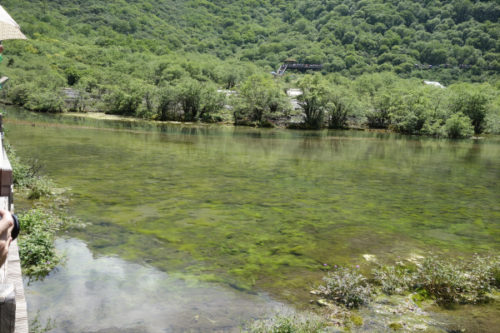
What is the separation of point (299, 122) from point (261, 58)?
354ft

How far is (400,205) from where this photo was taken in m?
16.6

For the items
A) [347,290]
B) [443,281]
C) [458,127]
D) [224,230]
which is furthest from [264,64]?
[347,290]

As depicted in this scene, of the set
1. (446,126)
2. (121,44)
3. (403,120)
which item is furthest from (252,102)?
(121,44)

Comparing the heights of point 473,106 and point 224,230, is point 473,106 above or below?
above

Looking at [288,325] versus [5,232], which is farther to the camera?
[288,325]

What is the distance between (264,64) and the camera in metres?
168

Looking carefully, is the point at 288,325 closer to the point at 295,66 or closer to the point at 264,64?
the point at 295,66

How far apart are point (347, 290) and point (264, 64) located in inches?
6540

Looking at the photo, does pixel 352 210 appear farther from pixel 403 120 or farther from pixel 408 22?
pixel 408 22

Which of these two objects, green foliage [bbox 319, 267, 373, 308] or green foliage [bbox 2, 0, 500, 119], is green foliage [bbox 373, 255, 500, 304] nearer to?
green foliage [bbox 319, 267, 373, 308]

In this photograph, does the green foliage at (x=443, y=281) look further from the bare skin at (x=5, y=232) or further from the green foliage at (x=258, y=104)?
the green foliage at (x=258, y=104)

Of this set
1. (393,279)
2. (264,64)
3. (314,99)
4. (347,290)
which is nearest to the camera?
(347,290)

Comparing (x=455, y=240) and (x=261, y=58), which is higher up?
(x=261, y=58)

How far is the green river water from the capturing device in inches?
299
